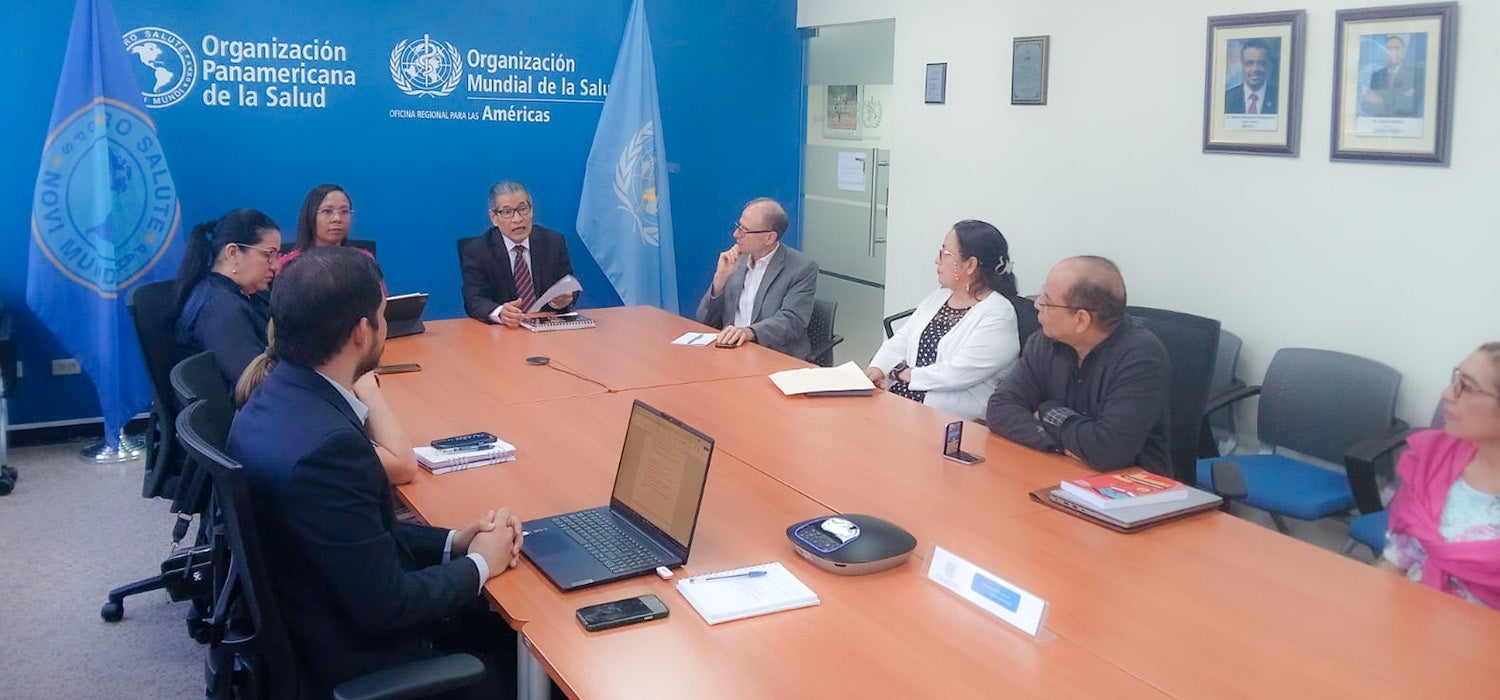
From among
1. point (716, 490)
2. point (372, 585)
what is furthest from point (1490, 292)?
point (372, 585)

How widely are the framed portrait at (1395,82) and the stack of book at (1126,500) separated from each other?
1933 millimetres

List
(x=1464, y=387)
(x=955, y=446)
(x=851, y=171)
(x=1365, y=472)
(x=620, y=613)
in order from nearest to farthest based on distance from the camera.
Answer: (x=620, y=613), (x=1464, y=387), (x=955, y=446), (x=1365, y=472), (x=851, y=171)

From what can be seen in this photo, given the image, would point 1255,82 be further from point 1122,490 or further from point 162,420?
point 162,420

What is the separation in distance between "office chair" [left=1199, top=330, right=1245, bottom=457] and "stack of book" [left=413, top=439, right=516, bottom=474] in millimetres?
2559

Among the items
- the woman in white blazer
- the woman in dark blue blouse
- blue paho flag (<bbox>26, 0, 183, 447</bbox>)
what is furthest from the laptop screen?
blue paho flag (<bbox>26, 0, 183, 447</bbox>)

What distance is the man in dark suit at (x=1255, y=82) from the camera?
4254 millimetres

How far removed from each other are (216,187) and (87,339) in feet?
3.12

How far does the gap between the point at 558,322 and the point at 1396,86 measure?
3.36m

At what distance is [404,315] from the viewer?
4750mm

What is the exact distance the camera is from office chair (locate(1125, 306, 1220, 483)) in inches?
158

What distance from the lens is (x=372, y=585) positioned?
6.47 ft

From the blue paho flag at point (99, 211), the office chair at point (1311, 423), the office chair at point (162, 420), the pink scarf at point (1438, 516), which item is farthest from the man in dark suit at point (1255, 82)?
the blue paho flag at point (99, 211)

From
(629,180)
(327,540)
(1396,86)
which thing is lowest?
(327,540)

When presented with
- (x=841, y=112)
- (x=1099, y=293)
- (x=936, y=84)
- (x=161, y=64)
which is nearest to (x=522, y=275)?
(x=161, y=64)
